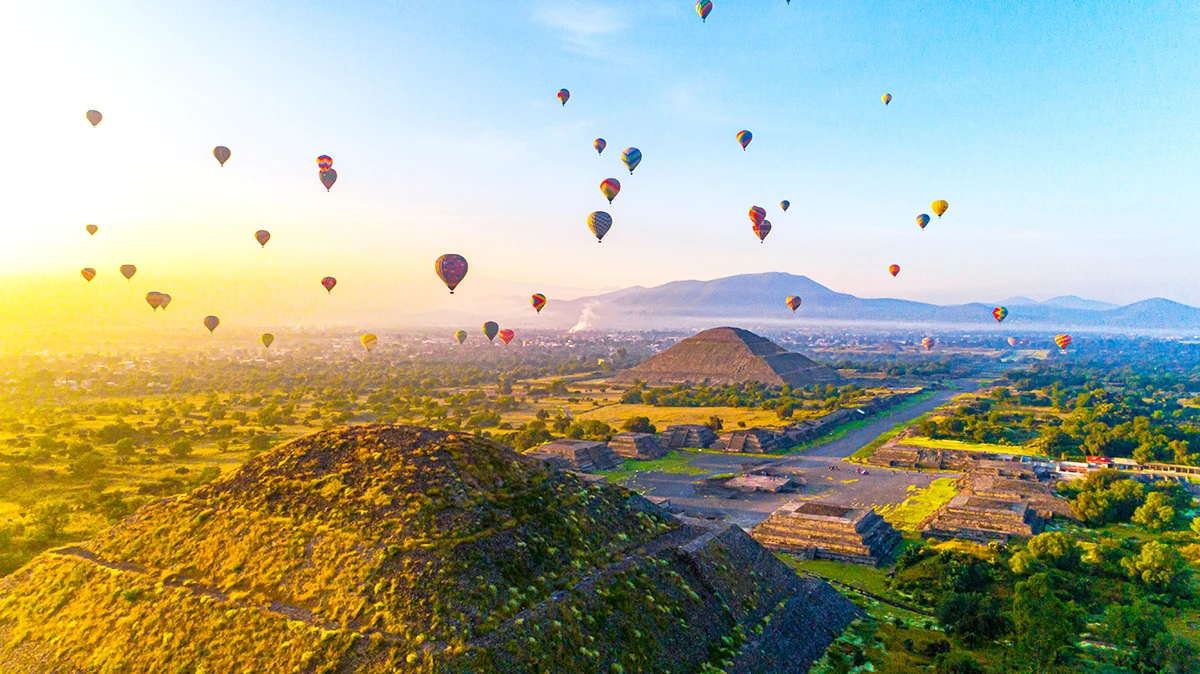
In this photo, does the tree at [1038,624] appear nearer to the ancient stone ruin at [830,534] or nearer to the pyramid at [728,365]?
Answer: the ancient stone ruin at [830,534]

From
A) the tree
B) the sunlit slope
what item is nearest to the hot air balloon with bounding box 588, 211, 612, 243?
the sunlit slope

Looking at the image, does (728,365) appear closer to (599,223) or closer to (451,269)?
(599,223)

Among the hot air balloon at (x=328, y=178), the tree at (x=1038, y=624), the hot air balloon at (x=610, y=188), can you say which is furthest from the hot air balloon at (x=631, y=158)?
the tree at (x=1038, y=624)

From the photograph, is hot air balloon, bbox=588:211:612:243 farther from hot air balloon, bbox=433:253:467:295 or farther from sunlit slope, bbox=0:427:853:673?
sunlit slope, bbox=0:427:853:673

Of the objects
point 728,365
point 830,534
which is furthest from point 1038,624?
point 728,365

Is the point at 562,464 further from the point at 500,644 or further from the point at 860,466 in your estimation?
the point at 500,644

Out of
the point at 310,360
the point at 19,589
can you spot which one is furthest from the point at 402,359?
the point at 19,589

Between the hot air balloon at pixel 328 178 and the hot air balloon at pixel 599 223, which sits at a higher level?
the hot air balloon at pixel 328 178
